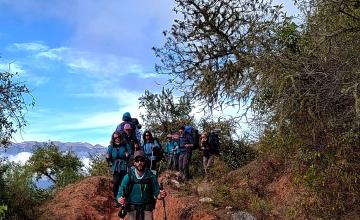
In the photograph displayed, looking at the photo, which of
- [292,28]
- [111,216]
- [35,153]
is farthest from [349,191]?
[35,153]

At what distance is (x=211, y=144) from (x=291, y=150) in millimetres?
7825

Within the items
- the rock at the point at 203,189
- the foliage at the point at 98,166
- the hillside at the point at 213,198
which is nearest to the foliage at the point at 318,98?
the hillside at the point at 213,198

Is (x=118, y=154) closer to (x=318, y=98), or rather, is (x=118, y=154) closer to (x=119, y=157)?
(x=119, y=157)

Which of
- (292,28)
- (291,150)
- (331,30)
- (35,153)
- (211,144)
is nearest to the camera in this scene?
(331,30)

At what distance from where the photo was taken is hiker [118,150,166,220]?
8.65 m

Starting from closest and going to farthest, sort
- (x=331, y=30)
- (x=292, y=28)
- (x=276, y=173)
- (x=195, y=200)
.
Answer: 1. (x=331, y=30)
2. (x=292, y=28)
3. (x=195, y=200)
4. (x=276, y=173)

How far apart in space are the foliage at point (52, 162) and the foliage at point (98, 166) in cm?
92

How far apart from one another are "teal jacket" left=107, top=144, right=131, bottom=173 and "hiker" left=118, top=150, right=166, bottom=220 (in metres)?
3.09

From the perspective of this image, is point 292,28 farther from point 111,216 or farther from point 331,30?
point 111,216

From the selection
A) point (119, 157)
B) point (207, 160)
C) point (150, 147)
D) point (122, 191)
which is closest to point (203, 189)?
point (150, 147)

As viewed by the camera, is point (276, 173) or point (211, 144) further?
point (211, 144)

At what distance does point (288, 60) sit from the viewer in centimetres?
889

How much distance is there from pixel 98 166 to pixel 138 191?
15.1m

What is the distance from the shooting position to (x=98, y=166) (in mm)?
23406
